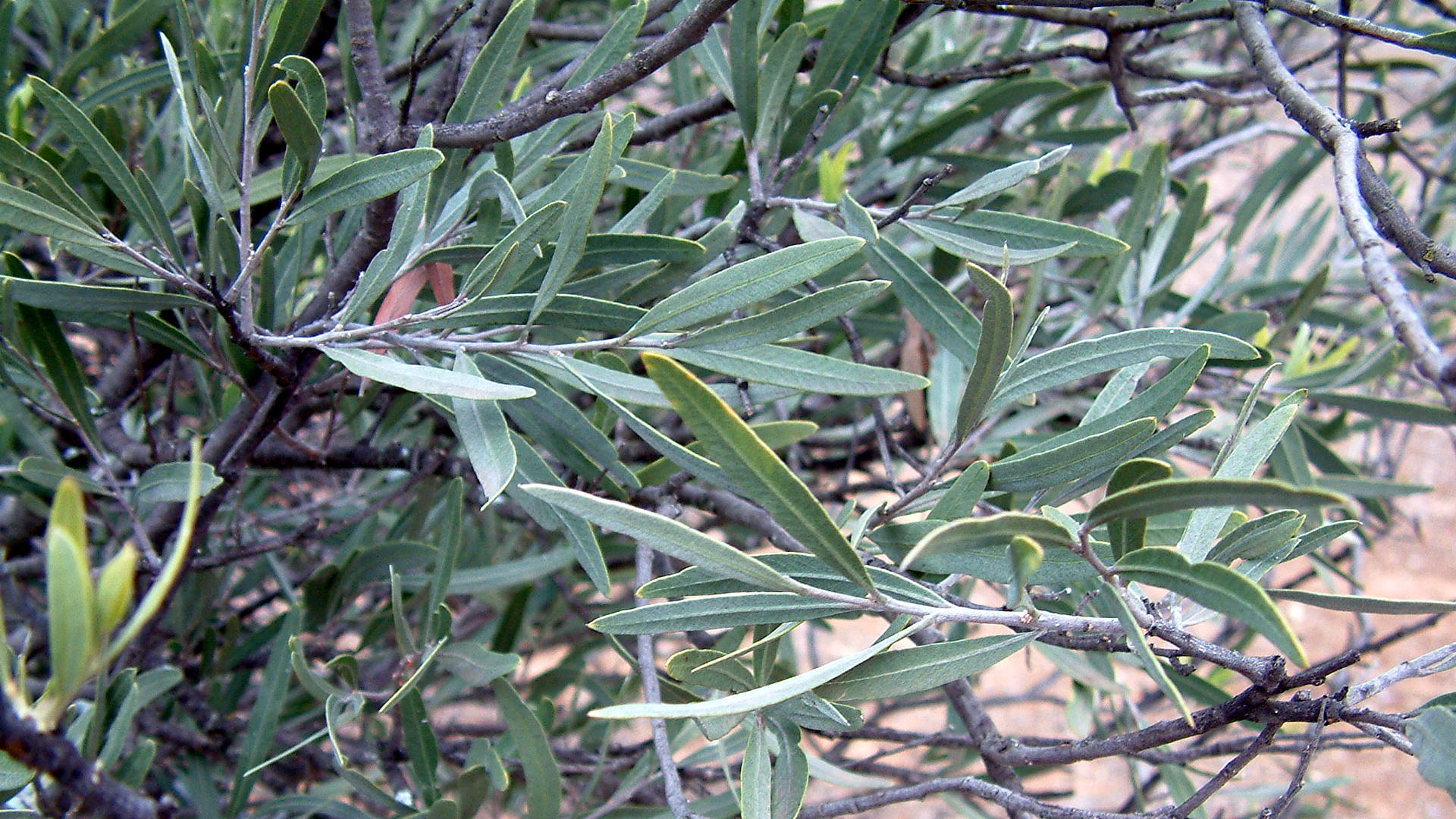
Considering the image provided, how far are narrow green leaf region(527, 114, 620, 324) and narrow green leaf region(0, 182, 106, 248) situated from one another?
283mm

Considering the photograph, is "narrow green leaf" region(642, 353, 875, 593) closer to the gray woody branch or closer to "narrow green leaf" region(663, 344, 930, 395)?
"narrow green leaf" region(663, 344, 930, 395)

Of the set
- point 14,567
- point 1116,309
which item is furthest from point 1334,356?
point 14,567

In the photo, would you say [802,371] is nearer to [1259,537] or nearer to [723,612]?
[723,612]

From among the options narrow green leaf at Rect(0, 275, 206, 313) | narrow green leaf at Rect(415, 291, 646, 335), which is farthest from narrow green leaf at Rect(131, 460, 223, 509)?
narrow green leaf at Rect(415, 291, 646, 335)

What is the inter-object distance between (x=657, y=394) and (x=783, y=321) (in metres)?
0.09

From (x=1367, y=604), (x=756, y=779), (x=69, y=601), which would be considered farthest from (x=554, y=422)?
(x=1367, y=604)

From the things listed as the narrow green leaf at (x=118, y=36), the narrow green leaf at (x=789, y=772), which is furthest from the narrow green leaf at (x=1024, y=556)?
the narrow green leaf at (x=118, y=36)

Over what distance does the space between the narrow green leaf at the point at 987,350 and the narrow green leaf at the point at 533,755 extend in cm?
40

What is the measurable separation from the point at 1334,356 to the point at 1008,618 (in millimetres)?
912

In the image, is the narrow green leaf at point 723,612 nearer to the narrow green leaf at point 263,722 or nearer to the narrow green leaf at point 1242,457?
the narrow green leaf at point 1242,457

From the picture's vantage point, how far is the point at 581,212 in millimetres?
542

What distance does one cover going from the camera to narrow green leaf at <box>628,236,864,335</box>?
1.74 ft

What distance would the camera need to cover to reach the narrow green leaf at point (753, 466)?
1.29ft

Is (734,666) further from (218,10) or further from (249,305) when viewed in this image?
(218,10)
